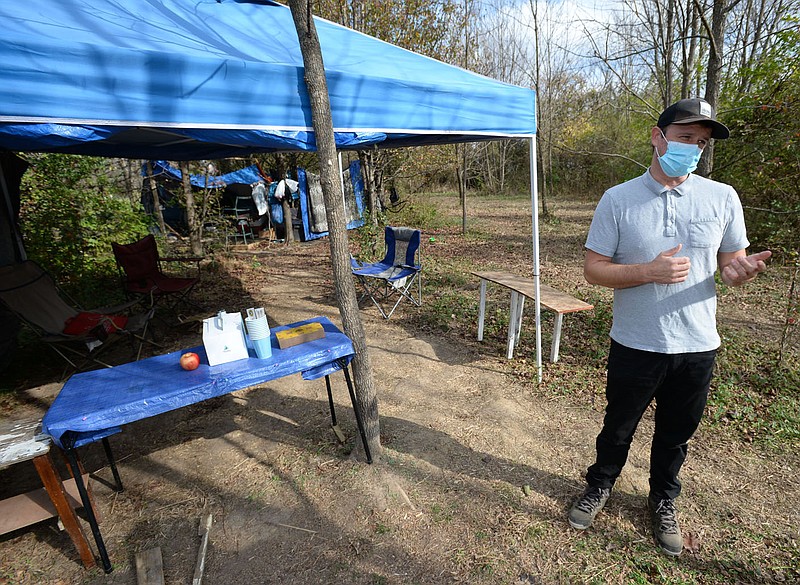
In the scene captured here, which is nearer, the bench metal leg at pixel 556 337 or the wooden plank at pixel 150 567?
the wooden plank at pixel 150 567

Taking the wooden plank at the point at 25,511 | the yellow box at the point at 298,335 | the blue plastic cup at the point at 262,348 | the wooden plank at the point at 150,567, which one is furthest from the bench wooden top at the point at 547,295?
the wooden plank at the point at 25,511

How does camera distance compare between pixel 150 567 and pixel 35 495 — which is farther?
pixel 35 495

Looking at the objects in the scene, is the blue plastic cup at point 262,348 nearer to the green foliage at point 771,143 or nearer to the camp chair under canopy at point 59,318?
the camp chair under canopy at point 59,318

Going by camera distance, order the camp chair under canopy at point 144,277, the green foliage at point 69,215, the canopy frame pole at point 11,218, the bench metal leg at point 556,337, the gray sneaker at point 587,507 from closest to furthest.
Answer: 1. the gray sneaker at point 587,507
2. the bench metal leg at point 556,337
3. the canopy frame pole at point 11,218
4. the camp chair under canopy at point 144,277
5. the green foliage at point 69,215

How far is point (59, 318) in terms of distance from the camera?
413 centimetres

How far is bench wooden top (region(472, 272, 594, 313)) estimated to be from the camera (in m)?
3.33

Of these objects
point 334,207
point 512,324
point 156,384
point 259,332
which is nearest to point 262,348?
point 259,332

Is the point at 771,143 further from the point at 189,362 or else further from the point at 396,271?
the point at 189,362

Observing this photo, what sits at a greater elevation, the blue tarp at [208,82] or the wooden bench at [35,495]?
the blue tarp at [208,82]

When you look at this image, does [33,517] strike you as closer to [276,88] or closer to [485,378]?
[276,88]

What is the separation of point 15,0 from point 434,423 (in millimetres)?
3596

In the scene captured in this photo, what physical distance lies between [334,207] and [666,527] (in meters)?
2.39

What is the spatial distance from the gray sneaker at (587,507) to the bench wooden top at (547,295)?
145cm

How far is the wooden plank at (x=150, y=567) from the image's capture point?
190cm
